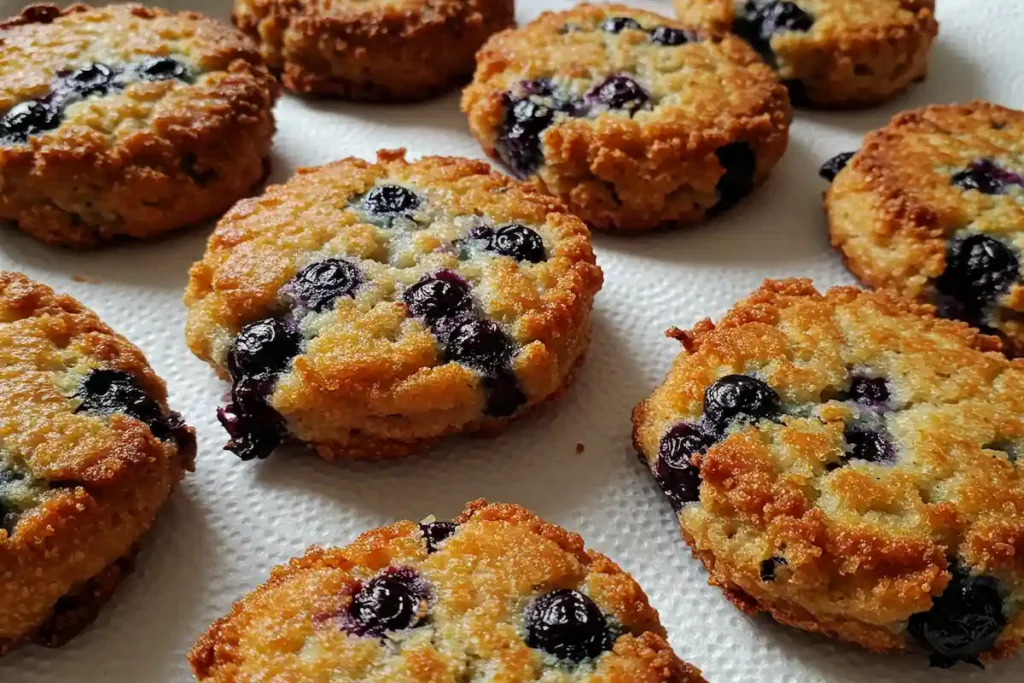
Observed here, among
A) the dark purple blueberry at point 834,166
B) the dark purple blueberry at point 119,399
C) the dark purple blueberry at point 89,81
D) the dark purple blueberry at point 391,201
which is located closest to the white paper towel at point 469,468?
the dark purple blueberry at point 834,166

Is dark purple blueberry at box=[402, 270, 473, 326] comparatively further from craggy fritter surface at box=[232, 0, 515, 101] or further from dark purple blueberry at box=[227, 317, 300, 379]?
craggy fritter surface at box=[232, 0, 515, 101]

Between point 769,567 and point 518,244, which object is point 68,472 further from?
point 769,567

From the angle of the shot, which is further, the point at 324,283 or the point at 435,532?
the point at 324,283

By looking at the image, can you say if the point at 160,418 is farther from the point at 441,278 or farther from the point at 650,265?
the point at 650,265

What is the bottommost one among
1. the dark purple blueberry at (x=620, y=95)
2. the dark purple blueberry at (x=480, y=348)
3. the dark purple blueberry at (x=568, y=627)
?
the dark purple blueberry at (x=568, y=627)

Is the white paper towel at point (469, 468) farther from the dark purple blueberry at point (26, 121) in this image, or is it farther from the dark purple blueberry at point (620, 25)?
the dark purple blueberry at point (620, 25)

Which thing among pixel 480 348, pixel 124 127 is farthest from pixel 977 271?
pixel 124 127

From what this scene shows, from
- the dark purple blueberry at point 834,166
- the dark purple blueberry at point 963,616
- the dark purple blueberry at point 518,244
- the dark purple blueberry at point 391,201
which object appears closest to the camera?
the dark purple blueberry at point 963,616
